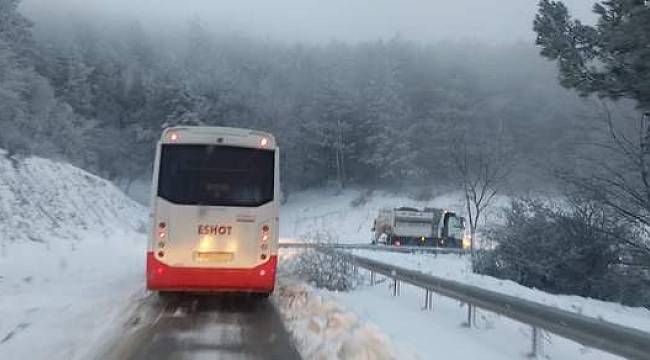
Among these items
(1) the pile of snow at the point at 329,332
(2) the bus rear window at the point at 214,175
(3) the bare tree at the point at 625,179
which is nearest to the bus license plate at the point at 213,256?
(2) the bus rear window at the point at 214,175

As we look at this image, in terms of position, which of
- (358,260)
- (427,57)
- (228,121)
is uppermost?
(427,57)

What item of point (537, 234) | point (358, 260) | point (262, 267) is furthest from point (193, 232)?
point (537, 234)

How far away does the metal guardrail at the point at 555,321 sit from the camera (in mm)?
6351

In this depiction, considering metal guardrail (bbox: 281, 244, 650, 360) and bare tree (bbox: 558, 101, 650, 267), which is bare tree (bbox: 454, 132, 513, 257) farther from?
metal guardrail (bbox: 281, 244, 650, 360)

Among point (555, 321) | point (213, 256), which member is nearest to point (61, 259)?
point (213, 256)

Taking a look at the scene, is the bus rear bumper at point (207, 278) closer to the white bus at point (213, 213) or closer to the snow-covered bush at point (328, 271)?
the white bus at point (213, 213)

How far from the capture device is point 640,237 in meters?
18.9

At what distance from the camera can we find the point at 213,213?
12.7 m

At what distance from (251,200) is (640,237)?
11602 mm

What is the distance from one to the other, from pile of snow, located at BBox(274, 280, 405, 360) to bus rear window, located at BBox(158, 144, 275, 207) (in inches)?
86.6

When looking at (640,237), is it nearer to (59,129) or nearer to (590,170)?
(590,170)

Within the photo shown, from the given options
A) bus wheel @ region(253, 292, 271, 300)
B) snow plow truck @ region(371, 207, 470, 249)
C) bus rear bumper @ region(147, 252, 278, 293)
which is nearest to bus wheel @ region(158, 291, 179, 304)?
bus rear bumper @ region(147, 252, 278, 293)

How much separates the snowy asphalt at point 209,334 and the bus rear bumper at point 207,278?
44 centimetres

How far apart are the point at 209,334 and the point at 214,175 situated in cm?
362
